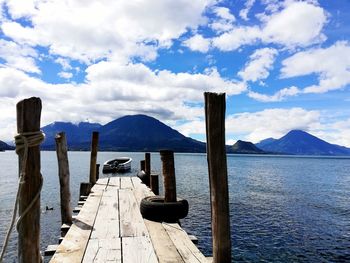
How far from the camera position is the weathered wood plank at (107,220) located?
732 cm

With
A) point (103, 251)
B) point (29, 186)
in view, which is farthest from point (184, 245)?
point (29, 186)

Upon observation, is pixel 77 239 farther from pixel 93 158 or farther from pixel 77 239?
pixel 93 158

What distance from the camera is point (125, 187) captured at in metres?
15.5

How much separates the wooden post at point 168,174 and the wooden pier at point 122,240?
949mm

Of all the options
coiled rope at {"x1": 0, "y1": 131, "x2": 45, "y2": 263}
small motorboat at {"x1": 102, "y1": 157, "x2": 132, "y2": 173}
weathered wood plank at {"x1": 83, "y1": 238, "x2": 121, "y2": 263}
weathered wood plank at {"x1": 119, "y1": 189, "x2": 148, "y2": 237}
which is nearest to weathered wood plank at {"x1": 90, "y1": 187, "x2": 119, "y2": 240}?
weathered wood plank at {"x1": 119, "y1": 189, "x2": 148, "y2": 237}

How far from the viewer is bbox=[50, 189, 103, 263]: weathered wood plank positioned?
19.2 feet

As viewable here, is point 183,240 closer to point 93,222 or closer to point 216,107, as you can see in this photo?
point 93,222

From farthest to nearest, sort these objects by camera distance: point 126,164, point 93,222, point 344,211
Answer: point 126,164
point 344,211
point 93,222

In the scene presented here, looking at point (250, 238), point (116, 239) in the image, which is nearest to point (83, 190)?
point (116, 239)

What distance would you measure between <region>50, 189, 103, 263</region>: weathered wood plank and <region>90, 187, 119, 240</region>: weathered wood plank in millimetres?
152

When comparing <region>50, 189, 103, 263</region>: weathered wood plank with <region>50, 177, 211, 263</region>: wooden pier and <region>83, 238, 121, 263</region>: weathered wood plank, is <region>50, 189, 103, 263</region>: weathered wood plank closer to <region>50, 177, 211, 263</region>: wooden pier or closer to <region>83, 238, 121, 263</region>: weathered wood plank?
<region>50, 177, 211, 263</region>: wooden pier

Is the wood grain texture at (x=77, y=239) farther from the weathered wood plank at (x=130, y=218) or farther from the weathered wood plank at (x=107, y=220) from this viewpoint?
the weathered wood plank at (x=130, y=218)

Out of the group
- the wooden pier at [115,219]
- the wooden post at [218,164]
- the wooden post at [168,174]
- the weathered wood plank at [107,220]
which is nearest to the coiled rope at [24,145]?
the wooden pier at [115,219]

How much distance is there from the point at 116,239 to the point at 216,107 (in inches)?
143
